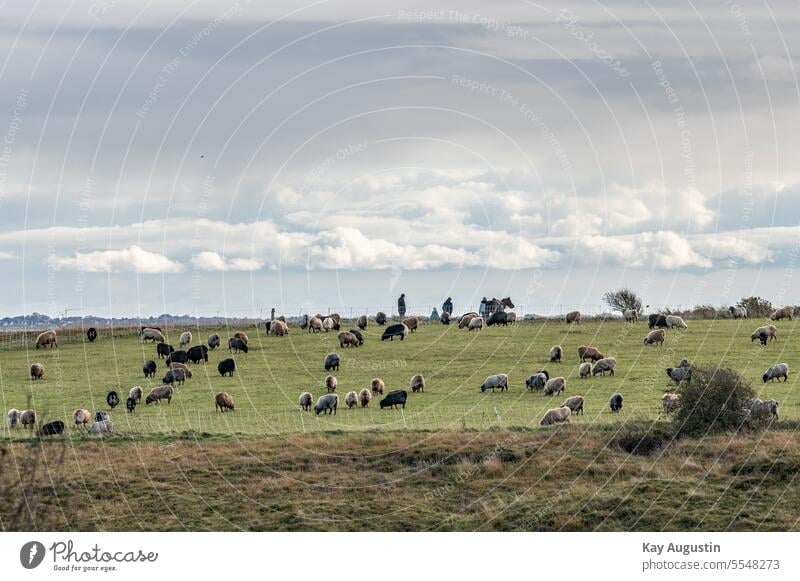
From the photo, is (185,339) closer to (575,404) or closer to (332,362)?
(332,362)

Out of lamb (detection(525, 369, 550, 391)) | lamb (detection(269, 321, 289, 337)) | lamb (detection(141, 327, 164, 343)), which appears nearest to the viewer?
lamb (detection(525, 369, 550, 391))

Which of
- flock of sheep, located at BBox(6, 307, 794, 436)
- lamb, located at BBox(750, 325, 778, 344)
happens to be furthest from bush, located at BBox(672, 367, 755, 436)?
lamb, located at BBox(750, 325, 778, 344)

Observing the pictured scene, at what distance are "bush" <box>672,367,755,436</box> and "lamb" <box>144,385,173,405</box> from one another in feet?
70.7

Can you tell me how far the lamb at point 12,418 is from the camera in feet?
140

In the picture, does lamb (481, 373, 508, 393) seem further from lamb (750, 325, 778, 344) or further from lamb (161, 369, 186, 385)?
lamb (750, 325, 778, 344)

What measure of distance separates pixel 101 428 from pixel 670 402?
19.7 metres

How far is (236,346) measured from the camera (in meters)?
59.9

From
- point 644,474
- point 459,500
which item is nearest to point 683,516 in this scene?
point 644,474

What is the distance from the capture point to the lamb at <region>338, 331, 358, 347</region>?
60.6 metres

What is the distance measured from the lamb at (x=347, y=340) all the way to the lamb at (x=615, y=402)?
21.1 m

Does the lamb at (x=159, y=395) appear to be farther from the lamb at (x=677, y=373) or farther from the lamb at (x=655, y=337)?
the lamb at (x=655, y=337)

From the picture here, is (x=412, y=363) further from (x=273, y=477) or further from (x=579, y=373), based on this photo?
(x=273, y=477)

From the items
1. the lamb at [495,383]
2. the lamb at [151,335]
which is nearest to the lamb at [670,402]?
the lamb at [495,383]

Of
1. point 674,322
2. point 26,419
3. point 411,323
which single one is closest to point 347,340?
point 411,323
